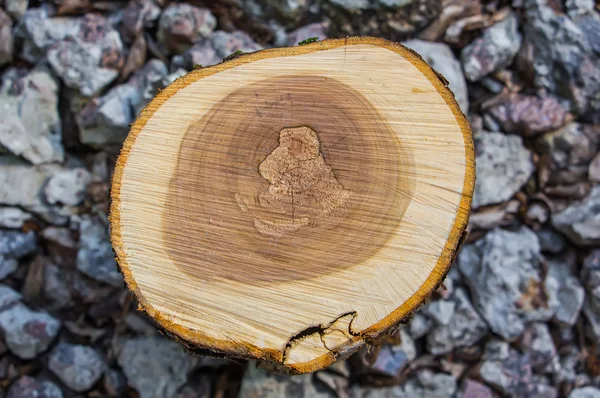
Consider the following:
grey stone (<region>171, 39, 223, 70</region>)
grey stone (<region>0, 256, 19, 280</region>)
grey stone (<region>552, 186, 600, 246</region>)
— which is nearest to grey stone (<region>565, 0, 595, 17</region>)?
grey stone (<region>552, 186, 600, 246</region>)

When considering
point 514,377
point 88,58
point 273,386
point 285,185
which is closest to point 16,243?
point 88,58

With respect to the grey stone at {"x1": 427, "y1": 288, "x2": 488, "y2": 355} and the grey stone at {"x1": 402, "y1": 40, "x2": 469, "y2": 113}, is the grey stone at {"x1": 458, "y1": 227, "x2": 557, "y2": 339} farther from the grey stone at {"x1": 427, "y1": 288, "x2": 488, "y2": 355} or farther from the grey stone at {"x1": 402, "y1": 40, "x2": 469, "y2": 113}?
the grey stone at {"x1": 402, "y1": 40, "x2": 469, "y2": 113}

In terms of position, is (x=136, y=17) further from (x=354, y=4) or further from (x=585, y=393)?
(x=585, y=393)

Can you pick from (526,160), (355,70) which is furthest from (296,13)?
(526,160)

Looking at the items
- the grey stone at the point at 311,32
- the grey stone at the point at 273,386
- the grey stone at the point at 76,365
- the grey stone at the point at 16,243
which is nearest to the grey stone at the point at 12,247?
the grey stone at the point at 16,243

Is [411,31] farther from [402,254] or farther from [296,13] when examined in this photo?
[402,254]

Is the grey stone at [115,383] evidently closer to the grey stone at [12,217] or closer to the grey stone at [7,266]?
the grey stone at [7,266]
